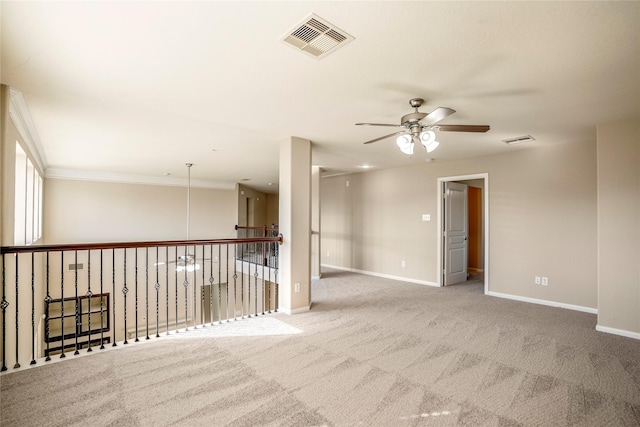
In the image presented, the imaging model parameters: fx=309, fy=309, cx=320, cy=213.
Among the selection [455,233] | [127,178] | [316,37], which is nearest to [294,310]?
[316,37]

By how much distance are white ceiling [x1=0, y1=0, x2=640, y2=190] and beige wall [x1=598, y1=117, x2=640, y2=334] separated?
40 centimetres

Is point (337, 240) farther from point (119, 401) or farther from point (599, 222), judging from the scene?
point (119, 401)

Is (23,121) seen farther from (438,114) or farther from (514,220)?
(514,220)

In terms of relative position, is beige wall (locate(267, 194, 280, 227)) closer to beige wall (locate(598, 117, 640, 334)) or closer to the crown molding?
the crown molding

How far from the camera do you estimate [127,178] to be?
27.6 feet

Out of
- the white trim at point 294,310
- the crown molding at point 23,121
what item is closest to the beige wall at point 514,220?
the white trim at point 294,310

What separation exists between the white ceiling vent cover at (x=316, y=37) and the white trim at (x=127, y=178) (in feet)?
26.2

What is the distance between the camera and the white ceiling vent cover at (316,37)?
190 centimetres

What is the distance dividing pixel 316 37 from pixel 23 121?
12.4ft

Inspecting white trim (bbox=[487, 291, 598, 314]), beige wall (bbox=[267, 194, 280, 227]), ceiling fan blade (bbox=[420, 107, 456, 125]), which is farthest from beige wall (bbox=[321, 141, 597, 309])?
beige wall (bbox=[267, 194, 280, 227])

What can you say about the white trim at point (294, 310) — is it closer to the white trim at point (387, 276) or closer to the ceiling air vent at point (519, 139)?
the white trim at point (387, 276)

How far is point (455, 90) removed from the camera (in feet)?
9.28

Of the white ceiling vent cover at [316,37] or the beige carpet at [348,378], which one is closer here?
the white ceiling vent cover at [316,37]

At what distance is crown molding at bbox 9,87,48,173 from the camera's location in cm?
298
